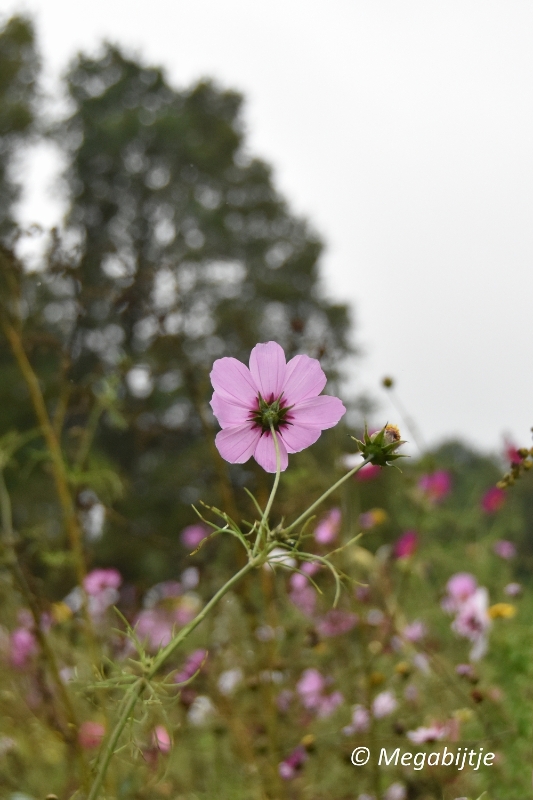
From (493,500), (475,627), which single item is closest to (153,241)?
(493,500)

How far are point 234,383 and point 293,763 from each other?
610 millimetres

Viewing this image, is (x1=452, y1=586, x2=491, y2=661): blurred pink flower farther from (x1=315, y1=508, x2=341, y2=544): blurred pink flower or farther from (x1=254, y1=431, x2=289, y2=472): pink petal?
(x1=254, y1=431, x2=289, y2=472): pink petal

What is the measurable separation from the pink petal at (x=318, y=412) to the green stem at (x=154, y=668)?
90 mm

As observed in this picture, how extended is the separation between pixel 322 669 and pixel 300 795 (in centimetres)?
37

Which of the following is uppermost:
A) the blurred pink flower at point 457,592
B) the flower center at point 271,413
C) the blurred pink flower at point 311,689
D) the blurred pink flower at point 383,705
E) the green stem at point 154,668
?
the blurred pink flower at point 457,592

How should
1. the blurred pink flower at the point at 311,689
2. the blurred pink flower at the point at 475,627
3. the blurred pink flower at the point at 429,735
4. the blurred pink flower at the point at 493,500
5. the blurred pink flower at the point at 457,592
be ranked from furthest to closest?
the blurred pink flower at the point at 493,500, the blurred pink flower at the point at 457,592, the blurred pink flower at the point at 311,689, the blurred pink flower at the point at 475,627, the blurred pink flower at the point at 429,735

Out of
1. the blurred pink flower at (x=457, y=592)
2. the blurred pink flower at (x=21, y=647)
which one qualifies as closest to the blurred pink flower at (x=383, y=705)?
the blurred pink flower at (x=457, y=592)

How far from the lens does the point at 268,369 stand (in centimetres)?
38

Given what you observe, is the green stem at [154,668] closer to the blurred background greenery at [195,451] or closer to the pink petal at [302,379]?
the pink petal at [302,379]

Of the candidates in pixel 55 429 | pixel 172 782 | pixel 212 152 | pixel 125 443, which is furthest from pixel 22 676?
pixel 212 152

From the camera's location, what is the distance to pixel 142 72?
796 centimetres

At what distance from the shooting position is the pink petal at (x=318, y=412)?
0.35 meters

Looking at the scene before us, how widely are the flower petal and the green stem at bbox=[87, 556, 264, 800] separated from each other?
90 millimetres

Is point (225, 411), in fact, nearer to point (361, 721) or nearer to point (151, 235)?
point (361, 721)
